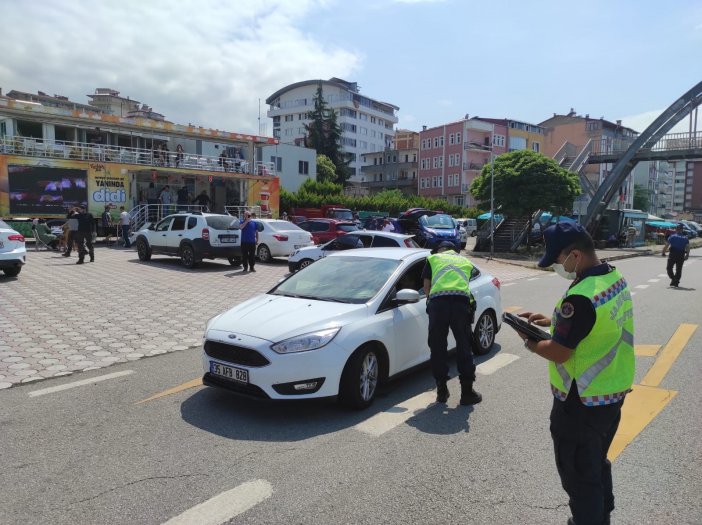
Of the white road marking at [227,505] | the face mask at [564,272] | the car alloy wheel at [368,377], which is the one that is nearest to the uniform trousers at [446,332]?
the car alloy wheel at [368,377]

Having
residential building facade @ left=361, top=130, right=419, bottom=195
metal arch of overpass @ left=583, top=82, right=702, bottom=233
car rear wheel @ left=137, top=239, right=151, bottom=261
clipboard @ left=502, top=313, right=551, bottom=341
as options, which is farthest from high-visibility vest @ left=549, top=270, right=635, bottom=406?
residential building facade @ left=361, top=130, right=419, bottom=195

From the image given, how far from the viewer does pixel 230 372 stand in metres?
4.80

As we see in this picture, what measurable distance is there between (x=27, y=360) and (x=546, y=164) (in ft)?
81.6

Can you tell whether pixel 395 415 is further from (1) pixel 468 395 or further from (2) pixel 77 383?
(2) pixel 77 383

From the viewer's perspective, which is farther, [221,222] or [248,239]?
[221,222]

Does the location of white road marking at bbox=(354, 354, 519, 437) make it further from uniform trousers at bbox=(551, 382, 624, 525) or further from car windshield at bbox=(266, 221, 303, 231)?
car windshield at bbox=(266, 221, 303, 231)

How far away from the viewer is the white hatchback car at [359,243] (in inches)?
513

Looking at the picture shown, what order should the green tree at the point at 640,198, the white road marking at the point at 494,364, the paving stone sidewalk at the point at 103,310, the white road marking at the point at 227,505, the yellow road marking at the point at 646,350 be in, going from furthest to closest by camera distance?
the green tree at the point at 640,198 → the yellow road marking at the point at 646,350 → the paving stone sidewalk at the point at 103,310 → the white road marking at the point at 494,364 → the white road marking at the point at 227,505

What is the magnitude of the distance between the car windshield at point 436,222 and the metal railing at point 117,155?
1272 centimetres

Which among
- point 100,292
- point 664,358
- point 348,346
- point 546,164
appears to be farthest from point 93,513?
point 546,164

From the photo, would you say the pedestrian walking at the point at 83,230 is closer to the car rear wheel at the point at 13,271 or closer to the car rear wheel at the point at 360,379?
the car rear wheel at the point at 13,271

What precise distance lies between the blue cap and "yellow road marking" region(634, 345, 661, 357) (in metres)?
5.42

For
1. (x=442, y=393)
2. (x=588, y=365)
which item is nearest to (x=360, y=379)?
(x=442, y=393)

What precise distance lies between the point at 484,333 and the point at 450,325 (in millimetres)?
2091
